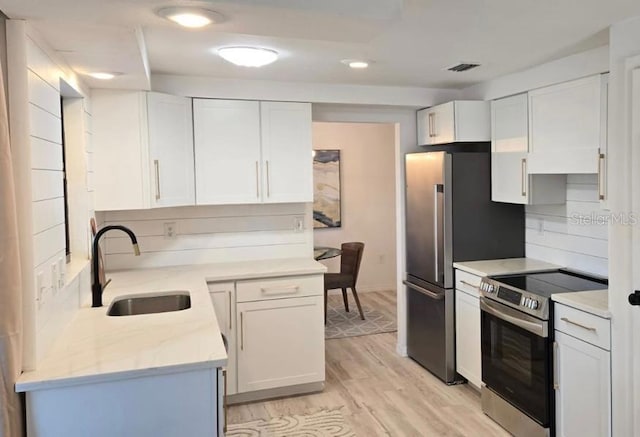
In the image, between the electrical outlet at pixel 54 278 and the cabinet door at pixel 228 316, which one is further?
the cabinet door at pixel 228 316

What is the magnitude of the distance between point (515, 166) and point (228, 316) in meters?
2.17

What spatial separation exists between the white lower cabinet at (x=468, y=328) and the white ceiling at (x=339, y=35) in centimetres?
145

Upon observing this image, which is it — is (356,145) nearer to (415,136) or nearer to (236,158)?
(415,136)

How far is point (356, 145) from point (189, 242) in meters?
3.30

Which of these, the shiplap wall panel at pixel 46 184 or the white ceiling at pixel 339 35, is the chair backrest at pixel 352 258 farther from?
the shiplap wall panel at pixel 46 184

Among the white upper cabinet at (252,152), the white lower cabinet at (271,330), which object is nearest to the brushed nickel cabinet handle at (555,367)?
the white lower cabinet at (271,330)

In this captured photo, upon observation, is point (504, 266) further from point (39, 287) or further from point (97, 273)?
point (39, 287)

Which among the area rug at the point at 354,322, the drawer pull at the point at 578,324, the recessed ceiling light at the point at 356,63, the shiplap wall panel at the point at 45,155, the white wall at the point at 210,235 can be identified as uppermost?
the recessed ceiling light at the point at 356,63

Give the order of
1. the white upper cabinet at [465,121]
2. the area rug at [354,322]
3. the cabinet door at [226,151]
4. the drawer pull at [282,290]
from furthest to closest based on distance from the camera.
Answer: the area rug at [354,322]
the white upper cabinet at [465,121]
the cabinet door at [226,151]
the drawer pull at [282,290]

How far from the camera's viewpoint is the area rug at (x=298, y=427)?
3.14 metres

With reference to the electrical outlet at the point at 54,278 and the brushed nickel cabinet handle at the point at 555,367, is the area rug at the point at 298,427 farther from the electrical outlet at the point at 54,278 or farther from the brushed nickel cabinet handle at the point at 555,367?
the electrical outlet at the point at 54,278

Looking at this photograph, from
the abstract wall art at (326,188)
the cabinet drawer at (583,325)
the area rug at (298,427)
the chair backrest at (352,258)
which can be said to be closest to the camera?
the cabinet drawer at (583,325)

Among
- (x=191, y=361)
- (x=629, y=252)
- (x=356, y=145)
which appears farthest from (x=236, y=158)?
(x=356, y=145)

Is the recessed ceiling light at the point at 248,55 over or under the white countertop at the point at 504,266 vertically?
over
